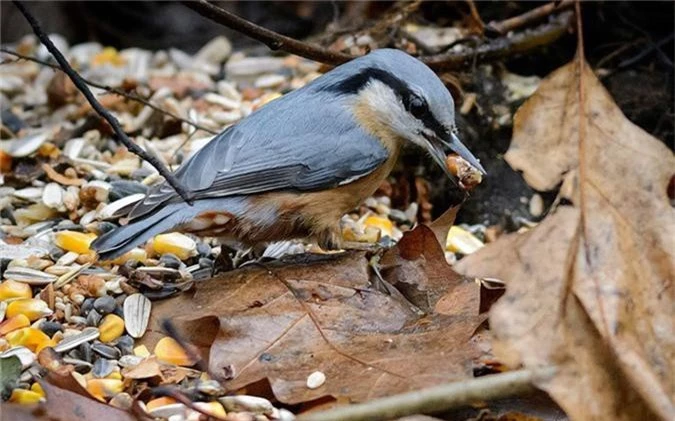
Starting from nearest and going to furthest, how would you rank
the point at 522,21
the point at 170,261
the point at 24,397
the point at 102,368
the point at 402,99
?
the point at 24,397, the point at 102,368, the point at 402,99, the point at 170,261, the point at 522,21

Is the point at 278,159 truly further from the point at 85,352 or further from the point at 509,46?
the point at 509,46

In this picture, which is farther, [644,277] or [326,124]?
[326,124]

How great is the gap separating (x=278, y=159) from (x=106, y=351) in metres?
0.72

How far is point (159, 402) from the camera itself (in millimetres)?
2451

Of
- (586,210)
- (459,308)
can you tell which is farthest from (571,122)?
(459,308)

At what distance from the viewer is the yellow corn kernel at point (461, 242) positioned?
11.8ft

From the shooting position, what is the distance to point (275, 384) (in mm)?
2420

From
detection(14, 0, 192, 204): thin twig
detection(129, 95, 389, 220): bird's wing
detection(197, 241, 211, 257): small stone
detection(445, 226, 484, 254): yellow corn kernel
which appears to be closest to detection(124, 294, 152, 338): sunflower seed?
detection(129, 95, 389, 220): bird's wing

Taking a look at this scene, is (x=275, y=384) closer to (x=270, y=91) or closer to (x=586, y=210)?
(x=586, y=210)

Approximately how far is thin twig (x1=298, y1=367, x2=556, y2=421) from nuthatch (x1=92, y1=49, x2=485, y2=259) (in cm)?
103

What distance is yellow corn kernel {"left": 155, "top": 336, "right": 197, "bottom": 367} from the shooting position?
2.62m

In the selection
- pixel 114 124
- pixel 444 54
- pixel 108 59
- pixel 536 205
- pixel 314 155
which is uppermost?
pixel 114 124

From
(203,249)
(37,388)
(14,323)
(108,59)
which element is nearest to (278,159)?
(203,249)

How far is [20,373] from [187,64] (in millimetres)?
2617
